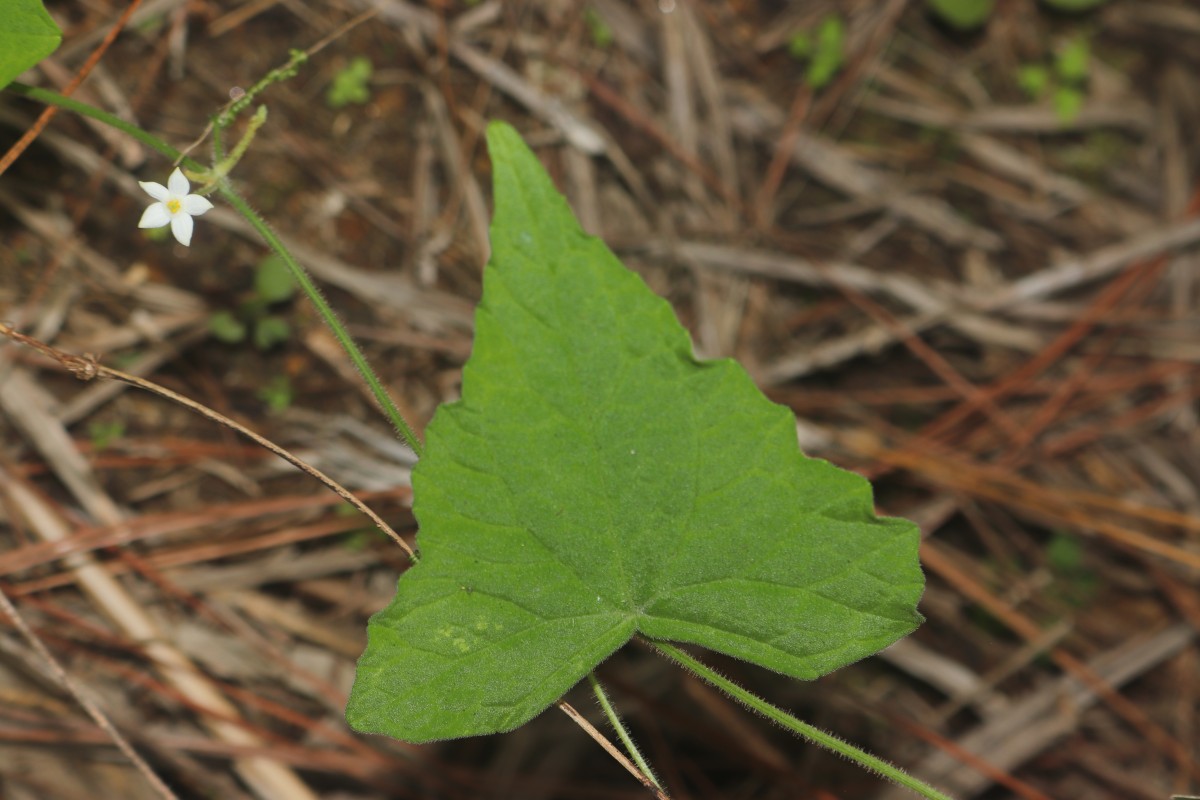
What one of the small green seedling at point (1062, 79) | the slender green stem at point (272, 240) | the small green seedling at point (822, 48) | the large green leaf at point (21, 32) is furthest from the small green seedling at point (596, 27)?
the large green leaf at point (21, 32)

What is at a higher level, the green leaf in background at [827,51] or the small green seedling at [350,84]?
the small green seedling at [350,84]

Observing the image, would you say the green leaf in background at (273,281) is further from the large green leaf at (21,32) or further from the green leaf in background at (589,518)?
the green leaf in background at (589,518)

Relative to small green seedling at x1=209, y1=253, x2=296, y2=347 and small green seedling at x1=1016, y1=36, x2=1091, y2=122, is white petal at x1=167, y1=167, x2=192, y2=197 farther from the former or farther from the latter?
small green seedling at x1=1016, y1=36, x2=1091, y2=122

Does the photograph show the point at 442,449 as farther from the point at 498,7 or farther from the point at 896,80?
the point at 896,80

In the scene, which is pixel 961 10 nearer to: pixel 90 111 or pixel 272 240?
pixel 272 240

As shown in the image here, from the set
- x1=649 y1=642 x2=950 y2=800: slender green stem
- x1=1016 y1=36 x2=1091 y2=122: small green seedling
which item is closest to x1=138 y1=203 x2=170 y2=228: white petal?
x1=649 y1=642 x2=950 y2=800: slender green stem
